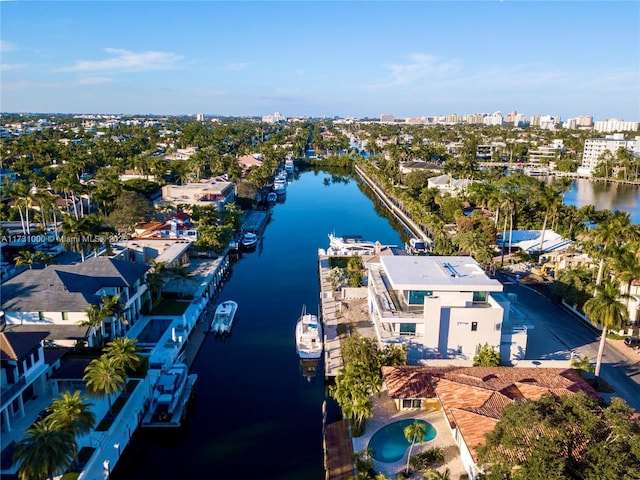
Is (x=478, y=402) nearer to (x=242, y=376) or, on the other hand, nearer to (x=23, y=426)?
(x=242, y=376)

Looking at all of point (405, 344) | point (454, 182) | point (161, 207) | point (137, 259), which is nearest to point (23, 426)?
point (405, 344)

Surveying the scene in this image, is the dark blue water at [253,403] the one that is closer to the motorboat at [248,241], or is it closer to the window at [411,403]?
the window at [411,403]

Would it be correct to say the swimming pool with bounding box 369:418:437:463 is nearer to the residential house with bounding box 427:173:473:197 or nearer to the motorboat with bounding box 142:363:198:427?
the motorboat with bounding box 142:363:198:427

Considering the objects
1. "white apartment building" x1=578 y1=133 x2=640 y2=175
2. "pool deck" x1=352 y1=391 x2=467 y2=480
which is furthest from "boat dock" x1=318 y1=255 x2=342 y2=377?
"white apartment building" x1=578 y1=133 x2=640 y2=175

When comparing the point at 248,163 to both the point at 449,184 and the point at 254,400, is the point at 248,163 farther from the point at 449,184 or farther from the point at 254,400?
the point at 254,400

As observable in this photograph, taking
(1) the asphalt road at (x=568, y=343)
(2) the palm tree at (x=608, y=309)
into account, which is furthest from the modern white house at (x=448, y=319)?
(2) the palm tree at (x=608, y=309)
